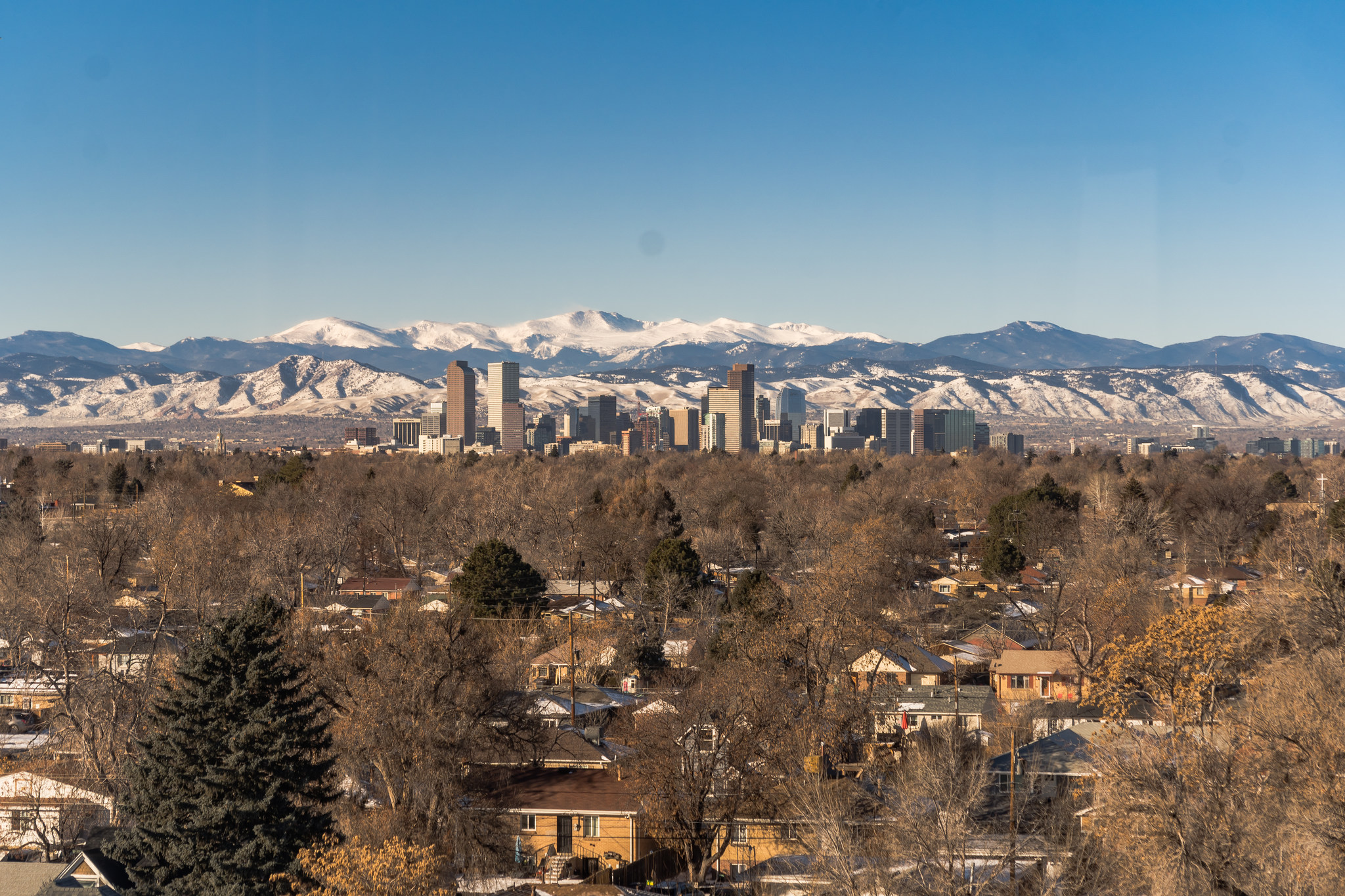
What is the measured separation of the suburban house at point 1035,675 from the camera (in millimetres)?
37281

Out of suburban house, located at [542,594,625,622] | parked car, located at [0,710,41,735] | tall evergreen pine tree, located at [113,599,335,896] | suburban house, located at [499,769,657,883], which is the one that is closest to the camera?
tall evergreen pine tree, located at [113,599,335,896]

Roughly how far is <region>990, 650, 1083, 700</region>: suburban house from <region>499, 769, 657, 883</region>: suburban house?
17.0 meters

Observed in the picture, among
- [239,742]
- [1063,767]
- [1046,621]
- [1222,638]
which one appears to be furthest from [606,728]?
[1046,621]

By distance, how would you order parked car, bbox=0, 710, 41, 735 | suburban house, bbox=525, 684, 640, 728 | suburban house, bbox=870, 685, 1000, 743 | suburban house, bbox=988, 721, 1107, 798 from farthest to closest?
parked car, bbox=0, 710, 41, 735, suburban house, bbox=870, 685, 1000, 743, suburban house, bbox=525, 684, 640, 728, suburban house, bbox=988, 721, 1107, 798

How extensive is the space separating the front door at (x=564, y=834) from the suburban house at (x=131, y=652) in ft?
47.6

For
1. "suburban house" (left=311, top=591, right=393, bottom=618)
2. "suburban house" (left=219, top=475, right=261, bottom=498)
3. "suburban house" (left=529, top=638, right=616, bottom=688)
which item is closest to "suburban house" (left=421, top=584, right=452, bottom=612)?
"suburban house" (left=311, top=591, right=393, bottom=618)

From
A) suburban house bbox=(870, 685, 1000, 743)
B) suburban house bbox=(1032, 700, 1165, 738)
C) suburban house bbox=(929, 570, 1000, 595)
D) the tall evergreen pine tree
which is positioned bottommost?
suburban house bbox=(929, 570, 1000, 595)

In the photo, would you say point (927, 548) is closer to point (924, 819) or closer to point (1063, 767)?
point (1063, 767)

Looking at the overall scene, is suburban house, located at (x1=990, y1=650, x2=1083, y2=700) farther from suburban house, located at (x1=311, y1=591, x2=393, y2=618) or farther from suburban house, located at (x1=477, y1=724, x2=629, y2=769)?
suburban house, located at (x1=311, y1=591, x2=393, y2=618)

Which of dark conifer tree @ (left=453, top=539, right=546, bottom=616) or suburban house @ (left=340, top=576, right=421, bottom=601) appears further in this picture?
suburban house @ (left=340, top=576, right=421, bottom=601)

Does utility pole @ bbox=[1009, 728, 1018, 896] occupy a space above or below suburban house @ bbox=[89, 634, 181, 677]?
above

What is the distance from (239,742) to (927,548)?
55.0 metres

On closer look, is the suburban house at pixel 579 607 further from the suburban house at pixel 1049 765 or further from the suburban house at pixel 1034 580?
the suburban house at pixel 1049 765

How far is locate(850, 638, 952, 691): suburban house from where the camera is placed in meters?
36.2
